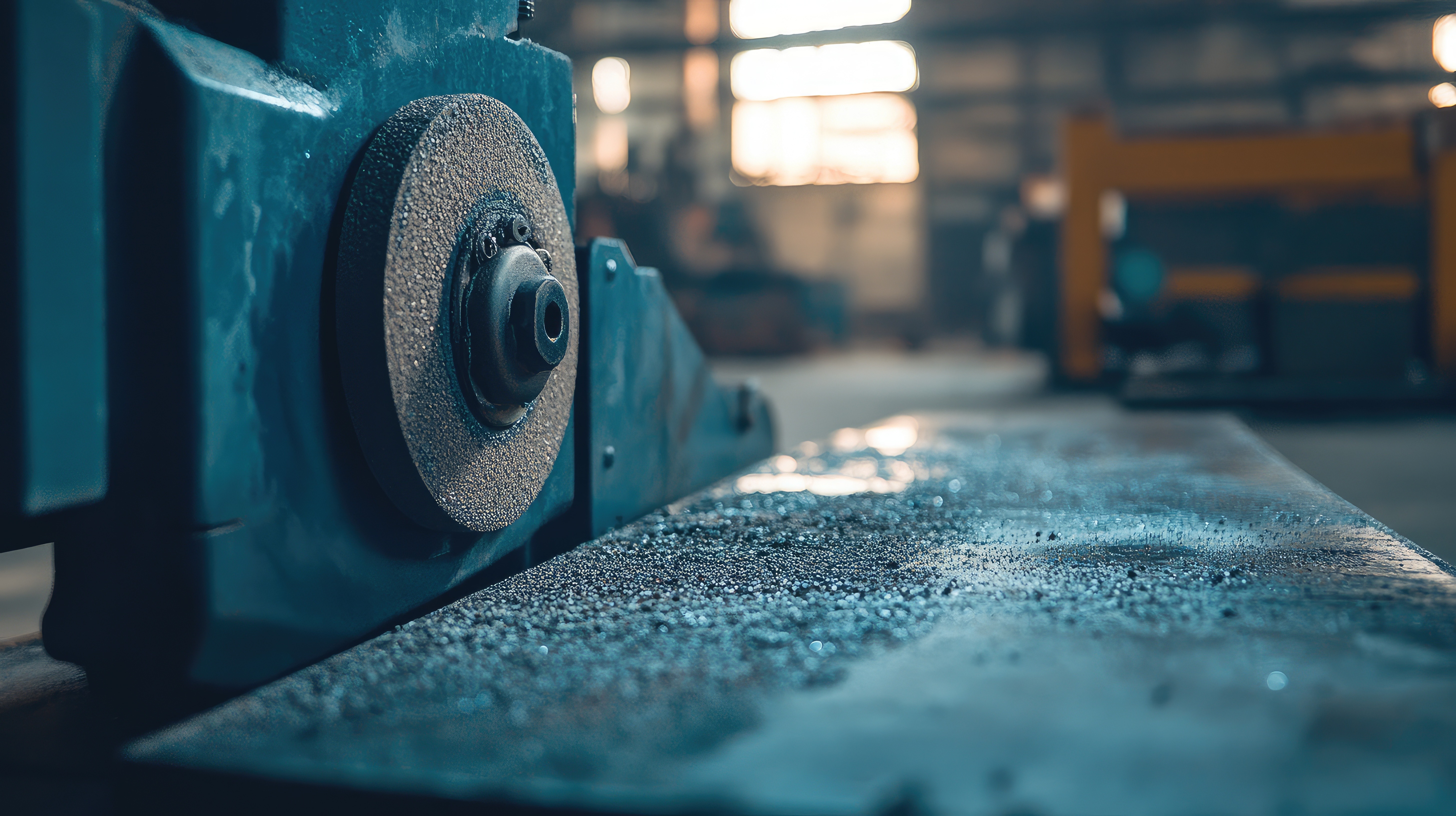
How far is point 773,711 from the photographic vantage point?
1.68 ft

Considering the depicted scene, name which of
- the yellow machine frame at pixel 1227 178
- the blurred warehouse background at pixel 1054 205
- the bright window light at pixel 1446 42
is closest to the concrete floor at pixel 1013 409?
the blurred warehouse background at pixel 1054 205

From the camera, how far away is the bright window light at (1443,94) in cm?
A: 962

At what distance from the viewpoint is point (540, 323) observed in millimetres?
812

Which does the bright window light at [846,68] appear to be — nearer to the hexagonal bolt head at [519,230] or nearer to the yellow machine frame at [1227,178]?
the yellow machine frame at [1227,178]

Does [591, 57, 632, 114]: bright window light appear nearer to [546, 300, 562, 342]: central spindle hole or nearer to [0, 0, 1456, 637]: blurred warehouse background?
[0, 0, 1456, 637]: blurred warehouse background

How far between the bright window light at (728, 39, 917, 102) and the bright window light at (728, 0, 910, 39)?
0.68 ft

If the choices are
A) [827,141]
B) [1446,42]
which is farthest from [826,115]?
[1446,42]

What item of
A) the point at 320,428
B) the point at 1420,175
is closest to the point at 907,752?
the point at 320,428

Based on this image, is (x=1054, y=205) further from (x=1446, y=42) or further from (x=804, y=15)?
(x=1446, y=42)

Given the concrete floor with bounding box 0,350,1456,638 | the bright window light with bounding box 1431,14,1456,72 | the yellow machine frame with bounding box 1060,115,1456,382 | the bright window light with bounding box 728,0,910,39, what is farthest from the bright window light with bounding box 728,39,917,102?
the yellow machine frame with bounding box 1060,115,1456,382

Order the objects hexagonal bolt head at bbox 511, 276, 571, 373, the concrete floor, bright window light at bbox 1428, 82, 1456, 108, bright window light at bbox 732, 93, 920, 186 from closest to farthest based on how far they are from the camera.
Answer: hexagonal bolt head at bbox 511, 276, 571, 373 < the concrete floor < bright window light at bbox 1428, 82, 1456, 108 < bright window light at bbox 732, 93, 920, 186

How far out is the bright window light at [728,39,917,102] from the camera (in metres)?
10.3

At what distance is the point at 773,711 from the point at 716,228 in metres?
8.36

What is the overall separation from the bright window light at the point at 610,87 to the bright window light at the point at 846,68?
149 centimetres
